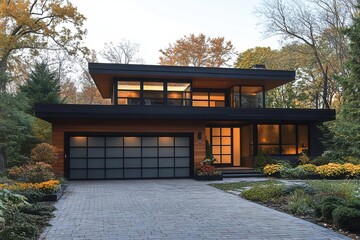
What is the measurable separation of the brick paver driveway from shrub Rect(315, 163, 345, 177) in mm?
8530

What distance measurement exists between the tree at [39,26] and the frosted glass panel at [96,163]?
40.5 feet

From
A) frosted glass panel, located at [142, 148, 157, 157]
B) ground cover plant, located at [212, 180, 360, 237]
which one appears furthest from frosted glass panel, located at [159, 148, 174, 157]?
ground cover plant, located at [212, 180, 360, 237]

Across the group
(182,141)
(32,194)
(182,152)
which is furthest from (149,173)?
(32,194)

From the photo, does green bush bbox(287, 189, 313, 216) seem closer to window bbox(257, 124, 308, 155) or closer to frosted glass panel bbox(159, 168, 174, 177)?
frosted glass panel bbox(159, 168, 174, 177)

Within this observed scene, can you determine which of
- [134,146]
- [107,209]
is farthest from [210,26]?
[107,209]

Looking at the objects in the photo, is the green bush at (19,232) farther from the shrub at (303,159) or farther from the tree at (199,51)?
the tree at (199,51)

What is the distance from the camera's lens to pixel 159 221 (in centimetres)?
875

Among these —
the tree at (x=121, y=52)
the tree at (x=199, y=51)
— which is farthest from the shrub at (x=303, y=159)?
the tree at (x=121, y=52)

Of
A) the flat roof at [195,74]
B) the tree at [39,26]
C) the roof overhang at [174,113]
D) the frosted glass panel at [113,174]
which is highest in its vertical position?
the tree at [39,26]

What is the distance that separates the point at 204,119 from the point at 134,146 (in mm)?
4065

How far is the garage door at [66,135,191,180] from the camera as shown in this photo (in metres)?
20.8

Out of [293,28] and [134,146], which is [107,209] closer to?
[134,146]

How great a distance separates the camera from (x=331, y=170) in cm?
1989

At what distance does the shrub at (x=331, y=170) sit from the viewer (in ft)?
A: 65.1
